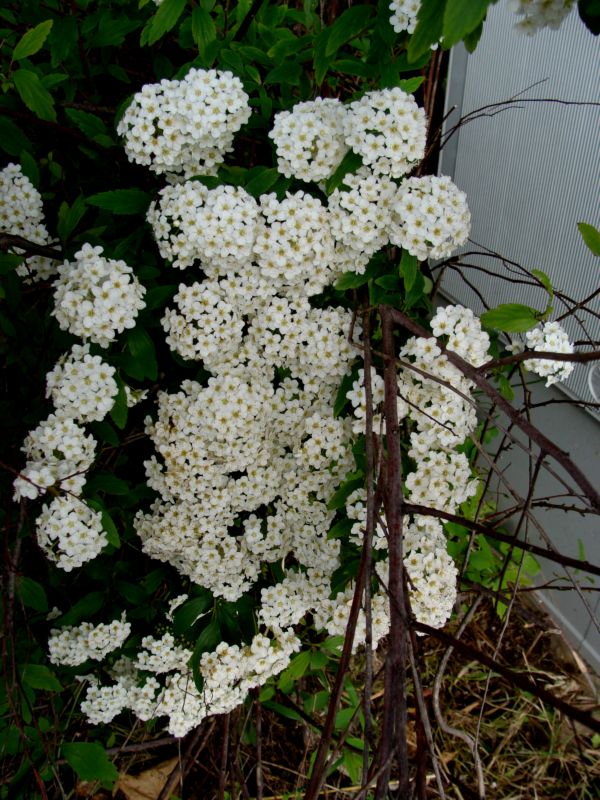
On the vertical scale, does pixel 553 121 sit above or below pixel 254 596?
above

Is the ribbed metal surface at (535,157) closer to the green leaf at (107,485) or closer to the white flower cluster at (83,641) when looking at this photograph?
the green leaf at (107,485)

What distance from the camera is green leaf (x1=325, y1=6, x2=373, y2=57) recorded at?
1206mm

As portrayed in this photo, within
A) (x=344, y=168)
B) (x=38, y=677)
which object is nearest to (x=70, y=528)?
(x=38, y=677)

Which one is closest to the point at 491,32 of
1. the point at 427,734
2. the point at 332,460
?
the point at 332,460

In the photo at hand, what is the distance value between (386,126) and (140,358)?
633 millimetres

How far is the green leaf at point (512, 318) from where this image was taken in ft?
4.10

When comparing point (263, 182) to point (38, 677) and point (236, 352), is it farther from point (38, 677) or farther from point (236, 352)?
point (38, 677)

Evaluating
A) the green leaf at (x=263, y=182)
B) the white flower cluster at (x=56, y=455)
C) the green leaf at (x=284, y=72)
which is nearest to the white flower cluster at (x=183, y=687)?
the white flower cluster at (x=56, y=455)

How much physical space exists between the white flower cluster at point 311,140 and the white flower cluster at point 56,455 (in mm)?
640

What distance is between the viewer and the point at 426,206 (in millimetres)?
1280

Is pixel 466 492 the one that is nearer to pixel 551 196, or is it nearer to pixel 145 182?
pixel 145 182

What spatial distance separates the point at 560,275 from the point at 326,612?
1.26 metres

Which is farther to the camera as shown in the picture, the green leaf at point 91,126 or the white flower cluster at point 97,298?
the green leaf at point 91,126

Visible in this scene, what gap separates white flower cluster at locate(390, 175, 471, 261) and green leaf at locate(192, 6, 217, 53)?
0.48m
